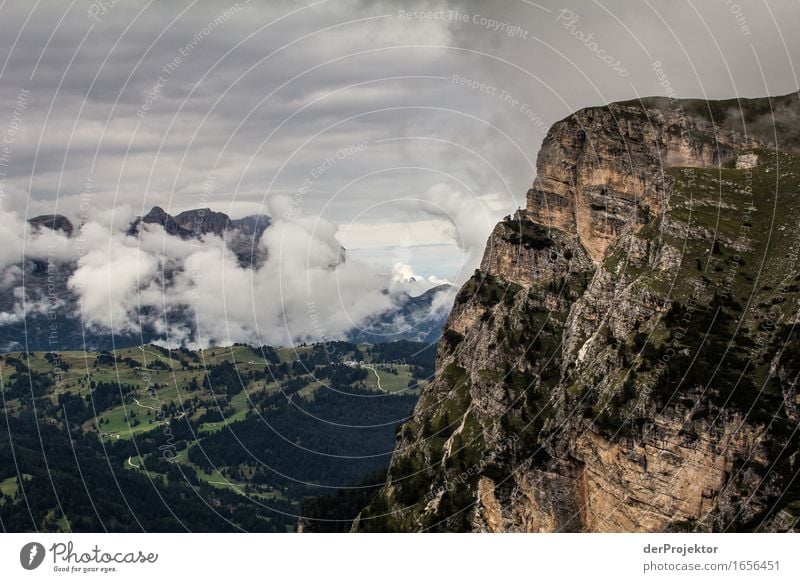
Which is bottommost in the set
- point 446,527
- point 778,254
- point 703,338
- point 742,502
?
point 446,527

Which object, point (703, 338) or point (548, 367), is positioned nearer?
point (703, 338)

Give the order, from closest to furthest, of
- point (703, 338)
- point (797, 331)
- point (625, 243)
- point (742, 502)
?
point (742, 502)
point (797, 331)
point (703, 338)
point (625, 243)

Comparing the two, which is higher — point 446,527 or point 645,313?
point 645,313

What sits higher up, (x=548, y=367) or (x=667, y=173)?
(x=667, y=173)

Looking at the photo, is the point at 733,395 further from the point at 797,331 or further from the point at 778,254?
the point at 778,254

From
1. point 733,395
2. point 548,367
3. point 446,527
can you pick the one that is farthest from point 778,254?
point 446,527

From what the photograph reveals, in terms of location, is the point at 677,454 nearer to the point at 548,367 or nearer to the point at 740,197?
the point at 740,197
